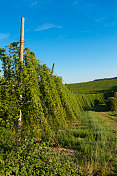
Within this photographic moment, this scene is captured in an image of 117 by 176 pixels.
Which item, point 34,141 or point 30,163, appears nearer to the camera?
point 30,163

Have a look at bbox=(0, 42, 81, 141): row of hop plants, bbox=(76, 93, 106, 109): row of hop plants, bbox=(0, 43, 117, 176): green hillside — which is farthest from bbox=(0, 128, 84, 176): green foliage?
bbox=(76, 93, 106, 109): row of hop plants

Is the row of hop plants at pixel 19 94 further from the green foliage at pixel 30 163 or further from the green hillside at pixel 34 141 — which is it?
the green foliage at pixel 30 163

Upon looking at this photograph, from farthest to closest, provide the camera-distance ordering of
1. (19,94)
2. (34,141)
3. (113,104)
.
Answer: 1. (113,104)
2. (19,94)
3. (34,141)

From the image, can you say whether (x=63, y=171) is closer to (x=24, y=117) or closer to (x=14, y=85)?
(x=24, y=117)

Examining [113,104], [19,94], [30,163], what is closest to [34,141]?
[30,163]

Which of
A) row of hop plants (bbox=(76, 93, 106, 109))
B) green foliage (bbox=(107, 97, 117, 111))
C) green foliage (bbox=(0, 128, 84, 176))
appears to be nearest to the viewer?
green foliage (bbox=(0, 128, 84, 176))

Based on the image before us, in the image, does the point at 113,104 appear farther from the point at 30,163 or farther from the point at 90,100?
the point at 30,163

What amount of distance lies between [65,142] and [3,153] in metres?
2.70

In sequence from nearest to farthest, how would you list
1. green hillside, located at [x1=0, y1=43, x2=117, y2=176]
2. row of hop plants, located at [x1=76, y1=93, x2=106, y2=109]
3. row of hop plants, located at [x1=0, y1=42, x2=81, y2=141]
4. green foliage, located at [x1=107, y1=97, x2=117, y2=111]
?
1. green hillside, located at [x1=0, y1=43, x2=117, y2=176]
2. row of hop plants, located at [x1=0, y1=42, x2=81, y2=141]
3. green foliage, located at [x1=107, y1=97, x2=117, y2=111]
4. row of hop plants, located at [x1=76, y1=93, x2=106, y2=109]

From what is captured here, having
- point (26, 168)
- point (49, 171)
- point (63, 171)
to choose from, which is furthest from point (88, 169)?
point (26, 168)

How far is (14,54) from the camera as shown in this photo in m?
5.06

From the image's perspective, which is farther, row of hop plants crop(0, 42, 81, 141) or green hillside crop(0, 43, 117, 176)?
row of hop plants crop(0, 42, 81, 141)

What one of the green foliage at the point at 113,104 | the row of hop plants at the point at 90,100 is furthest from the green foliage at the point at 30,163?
the row of hop plants at the point at 90,100

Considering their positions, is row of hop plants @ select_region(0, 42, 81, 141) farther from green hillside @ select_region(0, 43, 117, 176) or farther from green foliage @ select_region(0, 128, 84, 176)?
green foliage @ select_region(0, 128, 84, 176)
